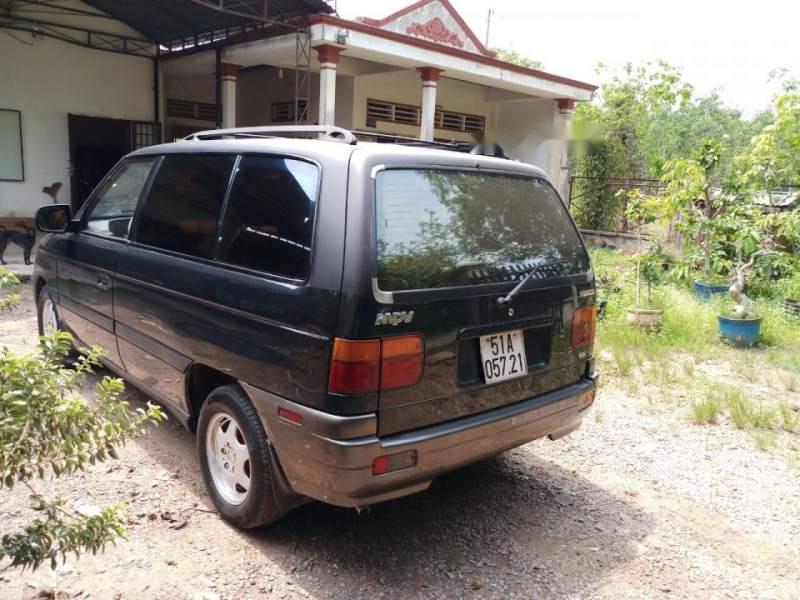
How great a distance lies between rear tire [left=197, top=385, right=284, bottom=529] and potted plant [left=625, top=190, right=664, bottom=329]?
5106 millimetres

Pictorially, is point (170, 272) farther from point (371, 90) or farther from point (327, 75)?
point (371, 90)

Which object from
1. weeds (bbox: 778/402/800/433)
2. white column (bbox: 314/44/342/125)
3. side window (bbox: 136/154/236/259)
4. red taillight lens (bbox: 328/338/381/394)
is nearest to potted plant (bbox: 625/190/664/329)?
weeds (bbox: 778/402/800/433)

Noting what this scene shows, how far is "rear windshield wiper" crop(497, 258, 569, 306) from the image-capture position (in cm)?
287

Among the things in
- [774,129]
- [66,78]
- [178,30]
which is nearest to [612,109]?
[774,129]

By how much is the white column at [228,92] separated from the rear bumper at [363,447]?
9.66 metres

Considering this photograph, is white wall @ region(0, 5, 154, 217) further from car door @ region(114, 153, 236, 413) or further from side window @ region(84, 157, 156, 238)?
car door @ region(114, 153, 236, 413)

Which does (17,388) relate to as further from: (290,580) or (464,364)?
(464,364)

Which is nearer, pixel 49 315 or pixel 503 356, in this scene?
pixel 503 356

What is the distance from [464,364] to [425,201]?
2.33ft

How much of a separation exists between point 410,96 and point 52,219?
10.9 metres

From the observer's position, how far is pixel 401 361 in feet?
8.34

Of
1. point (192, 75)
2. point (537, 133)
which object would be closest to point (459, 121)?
point (537, 133)

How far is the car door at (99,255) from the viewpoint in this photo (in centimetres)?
394

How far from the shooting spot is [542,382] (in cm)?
314
